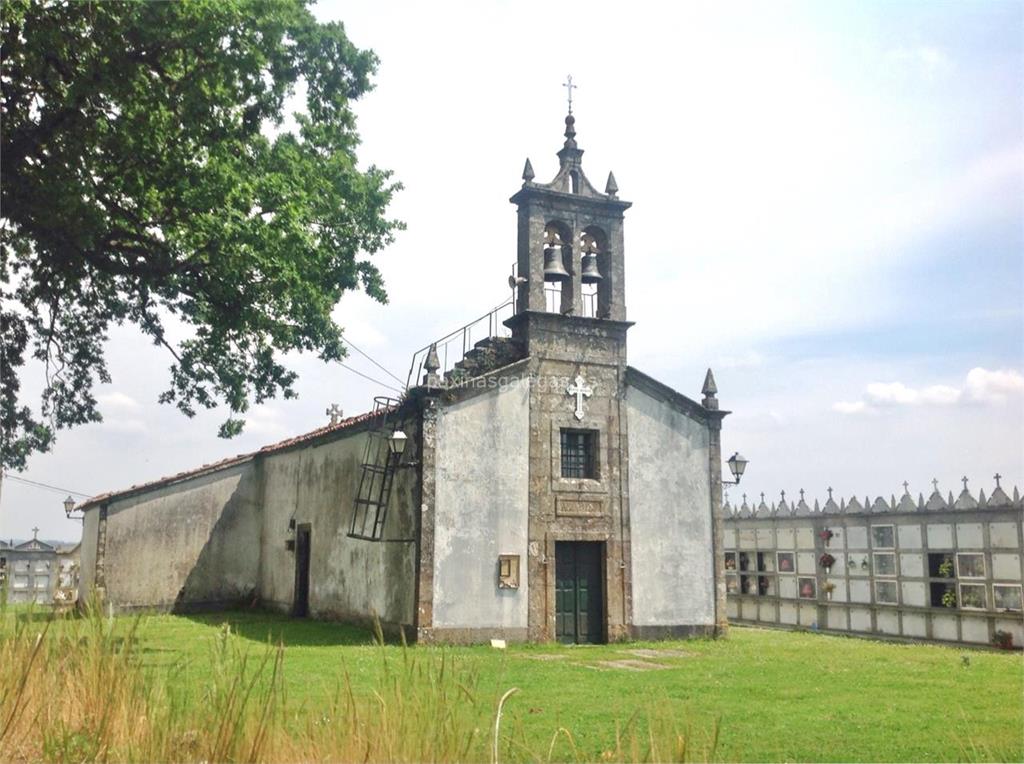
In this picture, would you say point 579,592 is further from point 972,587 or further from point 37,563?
point 37,563

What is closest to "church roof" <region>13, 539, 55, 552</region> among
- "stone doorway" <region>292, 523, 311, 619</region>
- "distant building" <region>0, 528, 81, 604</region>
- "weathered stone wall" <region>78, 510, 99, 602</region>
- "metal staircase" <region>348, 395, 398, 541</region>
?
"distant building" <region>0, 528, 81, 604</region>

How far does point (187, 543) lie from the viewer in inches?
1006

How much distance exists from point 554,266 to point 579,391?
9.02ft

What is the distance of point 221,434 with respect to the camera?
48.4ft

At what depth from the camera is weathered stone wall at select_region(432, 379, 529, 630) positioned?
1739cm

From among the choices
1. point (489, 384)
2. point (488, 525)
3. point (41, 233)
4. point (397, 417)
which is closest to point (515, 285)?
point (489, 384)

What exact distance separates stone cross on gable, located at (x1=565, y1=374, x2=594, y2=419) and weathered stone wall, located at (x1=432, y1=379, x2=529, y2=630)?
1179 millimetres

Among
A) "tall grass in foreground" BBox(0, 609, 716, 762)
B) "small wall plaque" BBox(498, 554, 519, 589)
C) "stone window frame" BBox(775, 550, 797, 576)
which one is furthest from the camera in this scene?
"stone window frame" BBox(775, 550, 797, 576)

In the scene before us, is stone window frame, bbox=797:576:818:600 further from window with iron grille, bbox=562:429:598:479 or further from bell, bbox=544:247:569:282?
bell, bbox=544:247:569:282

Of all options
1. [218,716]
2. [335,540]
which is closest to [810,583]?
[335,540]

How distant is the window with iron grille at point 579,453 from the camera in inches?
760

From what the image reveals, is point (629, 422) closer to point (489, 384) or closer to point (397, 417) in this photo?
point (489, 384)

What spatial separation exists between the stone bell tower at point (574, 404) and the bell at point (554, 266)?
3cm

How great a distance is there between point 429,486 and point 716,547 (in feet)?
23.0
